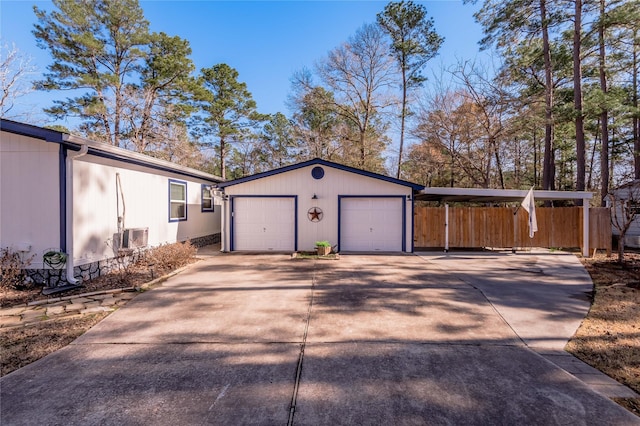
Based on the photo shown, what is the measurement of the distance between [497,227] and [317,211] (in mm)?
6990

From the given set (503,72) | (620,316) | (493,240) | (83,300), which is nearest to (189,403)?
(83,300)

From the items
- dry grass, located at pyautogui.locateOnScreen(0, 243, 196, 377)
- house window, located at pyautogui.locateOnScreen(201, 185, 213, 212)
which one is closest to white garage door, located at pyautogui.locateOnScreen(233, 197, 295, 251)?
house window, located at pyautogui.locateOnScreen(201, 185, 213, 212)

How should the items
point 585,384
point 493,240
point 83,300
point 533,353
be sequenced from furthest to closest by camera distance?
point 493,240 < point 83,300 < point 533,353 < point 585,384

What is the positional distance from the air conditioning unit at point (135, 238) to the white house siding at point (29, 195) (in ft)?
5.16

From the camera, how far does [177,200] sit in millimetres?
10016

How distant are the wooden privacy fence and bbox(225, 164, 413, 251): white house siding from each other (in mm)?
1523

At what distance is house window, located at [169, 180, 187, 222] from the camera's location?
31.4ft

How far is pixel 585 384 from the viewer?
8.91 feet

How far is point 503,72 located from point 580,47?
3.03m

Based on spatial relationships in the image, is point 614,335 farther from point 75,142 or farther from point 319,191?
point 75,142

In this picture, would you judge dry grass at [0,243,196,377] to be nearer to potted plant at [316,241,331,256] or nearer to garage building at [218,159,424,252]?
garage building at [218,159,424,252]

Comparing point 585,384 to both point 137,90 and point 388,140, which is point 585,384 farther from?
point 137,90

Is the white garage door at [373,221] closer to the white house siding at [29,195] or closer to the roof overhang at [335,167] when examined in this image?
the roof overhang at [335,167]

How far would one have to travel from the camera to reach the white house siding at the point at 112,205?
19.8ft
